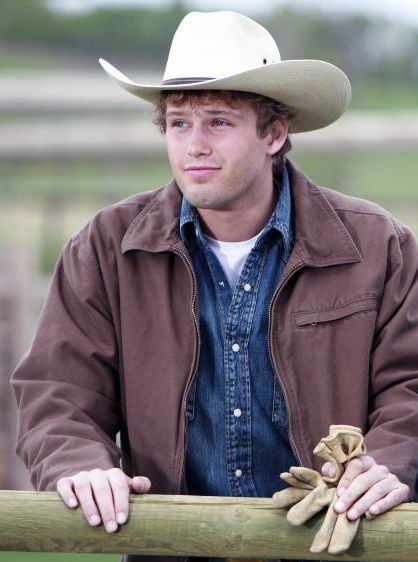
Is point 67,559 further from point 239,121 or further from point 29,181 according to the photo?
point 29,181

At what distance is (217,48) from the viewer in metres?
3.11

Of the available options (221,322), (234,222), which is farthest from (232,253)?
(221,322)

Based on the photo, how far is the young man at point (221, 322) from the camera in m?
2.99

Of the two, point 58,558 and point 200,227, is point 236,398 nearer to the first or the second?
point 200,227

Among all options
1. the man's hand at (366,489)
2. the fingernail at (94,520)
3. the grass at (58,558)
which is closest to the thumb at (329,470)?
the man's hand at (366,489)

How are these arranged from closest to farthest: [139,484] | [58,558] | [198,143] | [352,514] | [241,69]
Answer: [352,514]
[139,484]
[198,143]
[241,69]
[58,558]

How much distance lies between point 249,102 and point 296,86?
0.37 feet

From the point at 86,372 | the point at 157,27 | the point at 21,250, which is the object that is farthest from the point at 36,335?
the point at 157,27

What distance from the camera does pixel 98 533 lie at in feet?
8.29

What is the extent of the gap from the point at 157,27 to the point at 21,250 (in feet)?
51.2

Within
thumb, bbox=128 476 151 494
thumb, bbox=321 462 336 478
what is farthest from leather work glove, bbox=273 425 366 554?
thumb, bbox=128 476 151 494

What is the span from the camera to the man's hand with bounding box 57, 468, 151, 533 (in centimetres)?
251

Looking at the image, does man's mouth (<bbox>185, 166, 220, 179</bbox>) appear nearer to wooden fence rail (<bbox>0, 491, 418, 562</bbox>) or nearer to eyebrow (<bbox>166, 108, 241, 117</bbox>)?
eyebrow (<bbox>166, 108, 241, 117</bbox>)

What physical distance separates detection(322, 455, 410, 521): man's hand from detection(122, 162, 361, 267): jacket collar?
0.56m
